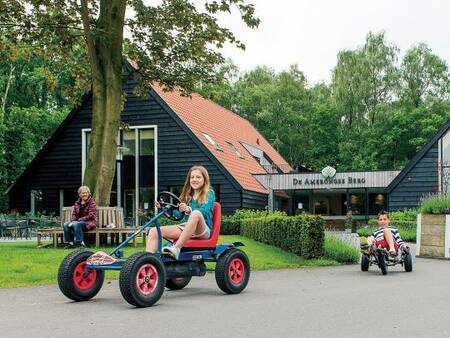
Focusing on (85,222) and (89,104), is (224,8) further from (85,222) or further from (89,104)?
(89,104)

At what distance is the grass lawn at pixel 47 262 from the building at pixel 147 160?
13.9 meters

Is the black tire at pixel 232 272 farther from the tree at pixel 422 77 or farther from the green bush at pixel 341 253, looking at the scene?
the tree at pixel 422 77

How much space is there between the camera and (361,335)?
6.11 m

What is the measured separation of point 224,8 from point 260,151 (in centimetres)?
2327

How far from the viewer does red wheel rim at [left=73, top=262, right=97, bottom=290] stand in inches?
334

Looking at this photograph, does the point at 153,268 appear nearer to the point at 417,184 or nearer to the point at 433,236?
the point at 433,236

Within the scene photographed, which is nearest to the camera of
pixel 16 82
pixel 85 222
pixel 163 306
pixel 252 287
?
pixel 163 306

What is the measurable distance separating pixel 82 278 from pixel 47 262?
16.6 feet

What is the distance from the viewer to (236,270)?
9609 millimetres

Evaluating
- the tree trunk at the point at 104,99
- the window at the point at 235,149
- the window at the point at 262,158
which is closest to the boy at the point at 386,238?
the tree trunk at the point at 104,99

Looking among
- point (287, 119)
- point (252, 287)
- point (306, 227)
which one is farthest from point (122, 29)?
point (287, 119)

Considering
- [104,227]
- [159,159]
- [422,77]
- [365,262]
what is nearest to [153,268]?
[365,262]

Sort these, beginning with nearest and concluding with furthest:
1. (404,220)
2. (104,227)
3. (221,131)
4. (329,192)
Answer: (104,227) → (404,220) → (221,131) → (329,192)

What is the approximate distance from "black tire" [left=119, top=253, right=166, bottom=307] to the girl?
54cm
